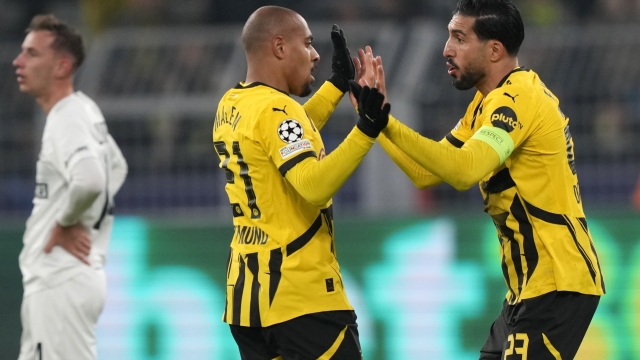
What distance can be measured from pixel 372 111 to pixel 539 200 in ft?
2.84

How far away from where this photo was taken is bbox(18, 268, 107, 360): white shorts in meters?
5.66

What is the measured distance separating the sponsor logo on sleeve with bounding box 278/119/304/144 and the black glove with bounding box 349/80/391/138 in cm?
31

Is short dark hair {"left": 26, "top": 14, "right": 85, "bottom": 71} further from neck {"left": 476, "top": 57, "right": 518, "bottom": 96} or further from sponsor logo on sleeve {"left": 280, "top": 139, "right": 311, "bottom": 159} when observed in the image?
neck {"left": 476, "top": 57, "right": 518, "bottom": 96}

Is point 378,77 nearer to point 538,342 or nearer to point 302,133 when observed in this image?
point 302,133

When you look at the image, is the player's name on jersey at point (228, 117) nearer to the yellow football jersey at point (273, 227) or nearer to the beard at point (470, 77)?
the yellow football jersey at point (273, 227)

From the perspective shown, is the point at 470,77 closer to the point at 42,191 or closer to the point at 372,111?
the point at 372,111

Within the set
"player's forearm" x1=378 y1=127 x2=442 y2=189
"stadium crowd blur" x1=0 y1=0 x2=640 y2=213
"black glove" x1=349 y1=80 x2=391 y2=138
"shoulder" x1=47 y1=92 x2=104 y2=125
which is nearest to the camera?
"black glove" x1=349 y1=80 x2=391 y2=138

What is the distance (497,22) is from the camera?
461 cm

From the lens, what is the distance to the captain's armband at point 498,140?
4281mm

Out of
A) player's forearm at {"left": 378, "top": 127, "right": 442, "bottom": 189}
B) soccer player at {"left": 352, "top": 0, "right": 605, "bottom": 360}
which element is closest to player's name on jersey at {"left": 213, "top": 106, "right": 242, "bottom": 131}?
soccer player at {"left": 352, "top": 0, "right": 605, "bottom": 360}

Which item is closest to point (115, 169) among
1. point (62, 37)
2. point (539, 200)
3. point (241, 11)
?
point (62, 37)

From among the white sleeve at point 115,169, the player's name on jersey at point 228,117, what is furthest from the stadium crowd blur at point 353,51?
the player's name on jersey at point 228,117

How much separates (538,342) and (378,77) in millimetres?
1288

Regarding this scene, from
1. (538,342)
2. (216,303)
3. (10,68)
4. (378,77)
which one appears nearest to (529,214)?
(538,342)
